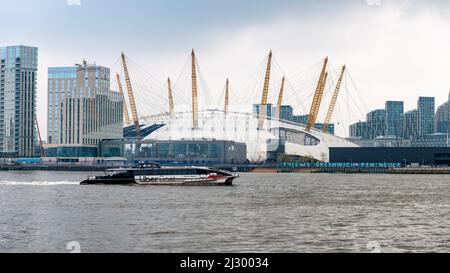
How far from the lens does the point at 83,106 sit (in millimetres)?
177125

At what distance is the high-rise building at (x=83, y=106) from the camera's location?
176 metres

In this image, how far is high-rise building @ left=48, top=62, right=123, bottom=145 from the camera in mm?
Answer: 175500

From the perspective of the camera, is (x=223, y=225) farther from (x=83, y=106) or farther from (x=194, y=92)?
(x=83, y=106)

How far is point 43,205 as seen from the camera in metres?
42.3

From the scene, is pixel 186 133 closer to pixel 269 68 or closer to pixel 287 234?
pixel 269 68

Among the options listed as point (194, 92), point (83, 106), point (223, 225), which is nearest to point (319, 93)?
point (194, 92)

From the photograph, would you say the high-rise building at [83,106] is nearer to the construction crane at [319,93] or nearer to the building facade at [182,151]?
the building facade at [182,151]

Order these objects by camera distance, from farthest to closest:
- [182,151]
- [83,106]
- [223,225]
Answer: [83,106]
[182,151]
[223,225]

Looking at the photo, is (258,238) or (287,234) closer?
(258,238)

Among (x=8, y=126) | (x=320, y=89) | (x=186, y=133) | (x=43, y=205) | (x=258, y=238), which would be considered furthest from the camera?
(x=8, y=126)

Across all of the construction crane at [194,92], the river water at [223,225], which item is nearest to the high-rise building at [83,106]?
the construction crane at [194,92]

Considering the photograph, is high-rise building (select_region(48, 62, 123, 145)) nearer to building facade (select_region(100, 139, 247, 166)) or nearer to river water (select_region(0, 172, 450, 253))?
building facade (select_region(100, 139, 247, 166))
